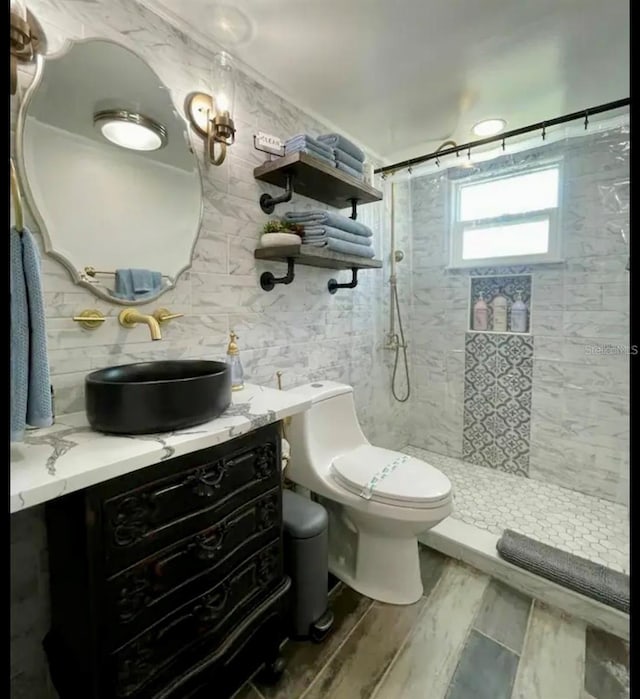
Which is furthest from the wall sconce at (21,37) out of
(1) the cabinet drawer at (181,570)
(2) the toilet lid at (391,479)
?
(2) the toilet lid at (391,479)

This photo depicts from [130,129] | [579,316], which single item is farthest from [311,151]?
[579,316]

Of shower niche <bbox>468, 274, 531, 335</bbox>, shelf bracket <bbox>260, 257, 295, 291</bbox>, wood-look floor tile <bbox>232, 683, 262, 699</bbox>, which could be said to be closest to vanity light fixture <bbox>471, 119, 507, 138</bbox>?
shower niche <bbox>468, 274, 531, 335</bbox>

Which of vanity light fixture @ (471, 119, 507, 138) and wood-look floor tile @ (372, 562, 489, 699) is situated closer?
wood-look floor tile @ (372, 562, 489, 699)

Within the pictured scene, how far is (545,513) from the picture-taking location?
2047 millimetres

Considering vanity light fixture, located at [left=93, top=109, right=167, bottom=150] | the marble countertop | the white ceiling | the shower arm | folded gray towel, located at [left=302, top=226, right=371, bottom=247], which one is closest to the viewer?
the marble countertop

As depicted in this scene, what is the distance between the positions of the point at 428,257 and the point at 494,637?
2147 millimetres

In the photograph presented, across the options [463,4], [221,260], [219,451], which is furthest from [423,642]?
[463,4]

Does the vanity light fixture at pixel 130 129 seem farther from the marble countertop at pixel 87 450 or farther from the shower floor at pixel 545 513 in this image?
the shower floor at pixel 545 513

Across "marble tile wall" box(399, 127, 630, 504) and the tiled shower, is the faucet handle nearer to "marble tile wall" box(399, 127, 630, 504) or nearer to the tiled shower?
the tiled shower

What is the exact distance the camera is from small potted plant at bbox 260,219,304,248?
1.54 metres

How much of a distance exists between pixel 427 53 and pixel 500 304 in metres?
1.52

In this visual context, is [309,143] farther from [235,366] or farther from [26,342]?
[26,342]

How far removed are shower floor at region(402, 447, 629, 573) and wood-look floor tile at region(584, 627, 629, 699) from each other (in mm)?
331

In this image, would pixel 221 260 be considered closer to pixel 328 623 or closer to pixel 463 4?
pixel 463 4
